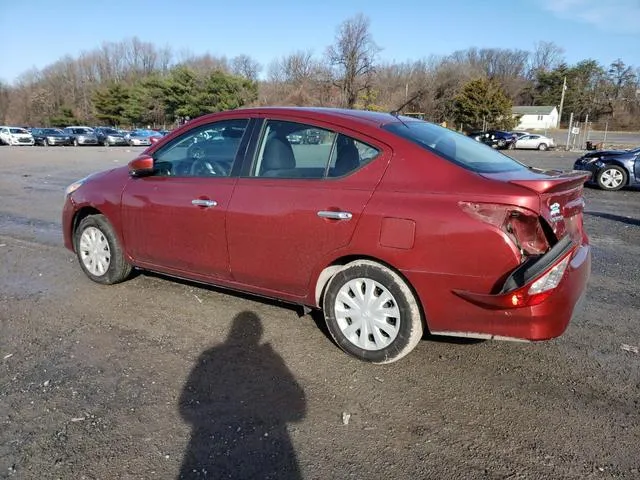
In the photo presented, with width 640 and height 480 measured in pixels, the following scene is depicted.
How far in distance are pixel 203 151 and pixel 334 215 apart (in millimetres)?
1509

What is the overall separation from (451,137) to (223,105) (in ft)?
196

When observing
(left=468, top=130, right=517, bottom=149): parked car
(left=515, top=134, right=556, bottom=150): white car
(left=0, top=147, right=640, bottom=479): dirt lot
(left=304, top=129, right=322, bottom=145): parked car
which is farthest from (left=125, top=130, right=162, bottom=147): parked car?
(left=304, top=129, right=322, bottom=145): parked car

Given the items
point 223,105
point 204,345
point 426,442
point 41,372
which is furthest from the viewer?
point 223,105

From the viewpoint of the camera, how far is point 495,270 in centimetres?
280

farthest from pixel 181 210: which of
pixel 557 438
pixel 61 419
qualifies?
pixel 557 438

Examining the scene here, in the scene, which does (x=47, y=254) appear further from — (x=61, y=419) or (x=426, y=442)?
(x=426, y=442)

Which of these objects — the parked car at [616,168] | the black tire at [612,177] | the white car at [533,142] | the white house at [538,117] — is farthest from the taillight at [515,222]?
the white house at [538,117]

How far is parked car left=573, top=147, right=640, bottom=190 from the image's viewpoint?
12625 millimetres

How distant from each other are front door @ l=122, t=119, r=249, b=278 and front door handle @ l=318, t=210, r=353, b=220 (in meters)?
0.86

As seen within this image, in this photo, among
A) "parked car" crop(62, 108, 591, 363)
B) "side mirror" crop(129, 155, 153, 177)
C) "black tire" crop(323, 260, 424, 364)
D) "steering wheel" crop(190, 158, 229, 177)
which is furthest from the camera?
"side mirror" crop(129, 155, 153, 177)

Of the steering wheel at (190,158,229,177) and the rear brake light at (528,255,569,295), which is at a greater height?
the steering wheel at (190,158,229,177)

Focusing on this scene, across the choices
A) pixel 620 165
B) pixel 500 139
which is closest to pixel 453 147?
pixel 620 165

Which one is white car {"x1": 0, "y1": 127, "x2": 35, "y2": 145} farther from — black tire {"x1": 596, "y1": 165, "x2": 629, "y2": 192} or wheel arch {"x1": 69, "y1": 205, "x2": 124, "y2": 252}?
black tire {"x1": 596, "y1": 165, "x2": 629, "y2": 192}

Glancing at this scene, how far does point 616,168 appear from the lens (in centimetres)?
1279
